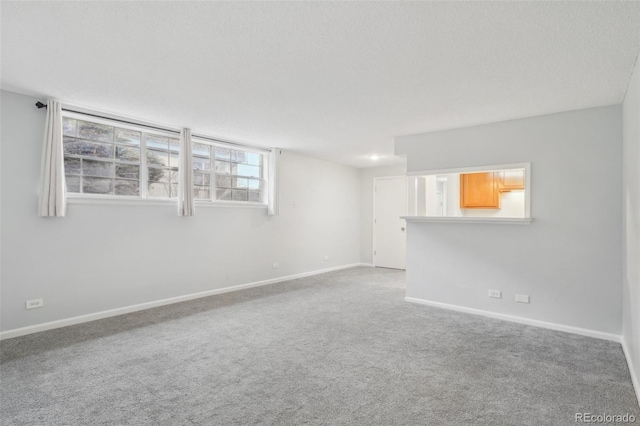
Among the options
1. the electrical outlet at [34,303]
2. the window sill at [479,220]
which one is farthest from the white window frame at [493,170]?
A: the electrical outlet at [34,303]

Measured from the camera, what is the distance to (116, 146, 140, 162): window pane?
437 cm

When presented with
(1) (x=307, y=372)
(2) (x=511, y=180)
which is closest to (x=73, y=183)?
(1) (x=307, y=372)

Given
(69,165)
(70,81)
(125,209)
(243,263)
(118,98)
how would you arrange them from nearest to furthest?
(70,81) → (118,98) → (69,165) → (125,209) → (243,263)

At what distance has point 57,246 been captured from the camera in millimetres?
3762

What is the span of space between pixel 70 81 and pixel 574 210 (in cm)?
529

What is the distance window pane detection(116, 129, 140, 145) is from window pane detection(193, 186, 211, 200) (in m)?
1.05

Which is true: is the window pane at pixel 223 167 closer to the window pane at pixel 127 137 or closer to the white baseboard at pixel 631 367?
the window pane at pixel 127 137

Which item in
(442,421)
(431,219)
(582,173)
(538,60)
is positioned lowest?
(442,421)

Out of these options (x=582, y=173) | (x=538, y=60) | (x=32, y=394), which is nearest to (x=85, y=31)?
(x=32, y=394)

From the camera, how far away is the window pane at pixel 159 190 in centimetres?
470

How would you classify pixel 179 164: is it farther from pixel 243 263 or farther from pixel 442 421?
pixel 442 421

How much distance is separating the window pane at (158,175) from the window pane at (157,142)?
31 centimetres

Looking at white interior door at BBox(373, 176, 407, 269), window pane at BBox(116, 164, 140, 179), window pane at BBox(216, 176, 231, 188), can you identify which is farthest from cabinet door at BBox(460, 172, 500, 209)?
window pane at BBox(116, 164, 140, 179)

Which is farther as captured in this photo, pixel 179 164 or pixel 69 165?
pixel 179 164
